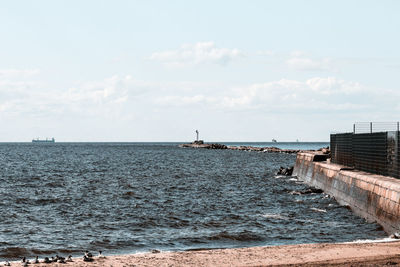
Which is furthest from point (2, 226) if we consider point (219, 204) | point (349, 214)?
point (349, 214)

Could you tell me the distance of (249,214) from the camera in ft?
70.4

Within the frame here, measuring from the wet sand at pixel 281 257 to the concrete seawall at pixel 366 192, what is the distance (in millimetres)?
2932

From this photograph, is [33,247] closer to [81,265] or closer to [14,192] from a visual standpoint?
[81,265]

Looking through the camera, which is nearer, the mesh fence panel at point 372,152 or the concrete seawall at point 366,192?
the concrete seawall at point 366,192

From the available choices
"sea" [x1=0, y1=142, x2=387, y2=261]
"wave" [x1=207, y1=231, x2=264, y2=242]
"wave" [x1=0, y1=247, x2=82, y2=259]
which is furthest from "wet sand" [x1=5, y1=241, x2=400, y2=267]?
"wave" [x1=207, y1=231, x2=264, y2=242]

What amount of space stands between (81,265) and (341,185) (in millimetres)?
15994

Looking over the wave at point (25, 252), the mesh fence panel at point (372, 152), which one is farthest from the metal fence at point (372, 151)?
the wave at point (25, 252)

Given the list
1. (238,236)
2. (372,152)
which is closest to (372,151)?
(372,152)

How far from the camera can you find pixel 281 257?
1202cm

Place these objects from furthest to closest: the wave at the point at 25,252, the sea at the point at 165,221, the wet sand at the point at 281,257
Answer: the sea at the point at 165,221 → the wave at the point at 25,252 → the wet sand at the point at 281,257

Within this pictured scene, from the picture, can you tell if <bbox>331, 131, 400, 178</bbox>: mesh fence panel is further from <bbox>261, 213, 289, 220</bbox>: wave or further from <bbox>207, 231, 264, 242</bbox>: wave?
<bbox>207, 231, 264, 242</bbox>: wave

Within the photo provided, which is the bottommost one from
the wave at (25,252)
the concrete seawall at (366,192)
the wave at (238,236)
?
the wave at (25,252)

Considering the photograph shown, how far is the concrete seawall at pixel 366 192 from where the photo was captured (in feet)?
52.8

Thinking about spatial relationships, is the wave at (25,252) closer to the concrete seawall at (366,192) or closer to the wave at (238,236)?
the wave at (238,236)
